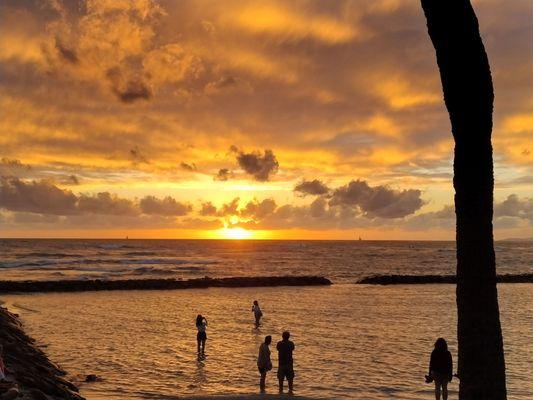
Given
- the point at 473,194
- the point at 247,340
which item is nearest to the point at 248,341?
the point at 247,340

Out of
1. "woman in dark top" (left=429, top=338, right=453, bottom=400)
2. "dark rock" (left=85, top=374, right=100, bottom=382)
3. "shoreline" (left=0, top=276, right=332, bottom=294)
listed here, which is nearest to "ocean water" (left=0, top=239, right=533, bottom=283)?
"shoreline" (left=0, top=276, right=332, bottom=294)

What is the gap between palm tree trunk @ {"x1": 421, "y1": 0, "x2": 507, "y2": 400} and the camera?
209 inches

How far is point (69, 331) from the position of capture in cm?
2755

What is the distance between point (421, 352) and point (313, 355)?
14.2ft

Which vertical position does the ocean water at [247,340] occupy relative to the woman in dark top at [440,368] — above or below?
below

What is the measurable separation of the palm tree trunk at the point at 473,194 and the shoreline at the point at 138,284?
171 feet

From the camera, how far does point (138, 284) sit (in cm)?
5703

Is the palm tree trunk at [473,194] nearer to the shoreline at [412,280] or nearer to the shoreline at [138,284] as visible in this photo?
the shoreline at [138,284]

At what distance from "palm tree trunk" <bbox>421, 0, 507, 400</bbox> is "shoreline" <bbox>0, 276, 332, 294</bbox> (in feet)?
171

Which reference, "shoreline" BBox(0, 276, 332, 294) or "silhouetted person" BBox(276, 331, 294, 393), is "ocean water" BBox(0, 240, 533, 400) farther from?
"shoreline" BBox(0, 276, 332, 294)

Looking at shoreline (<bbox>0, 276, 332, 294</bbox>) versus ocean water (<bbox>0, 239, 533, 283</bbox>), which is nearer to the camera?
shoreline (<bbox>0, 276, 332, 294</bbox>)

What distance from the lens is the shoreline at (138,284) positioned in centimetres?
5272

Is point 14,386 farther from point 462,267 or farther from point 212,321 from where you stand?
point 212,321

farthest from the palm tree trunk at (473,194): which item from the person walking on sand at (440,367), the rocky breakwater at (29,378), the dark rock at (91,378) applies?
the dark rock at (91,378)
